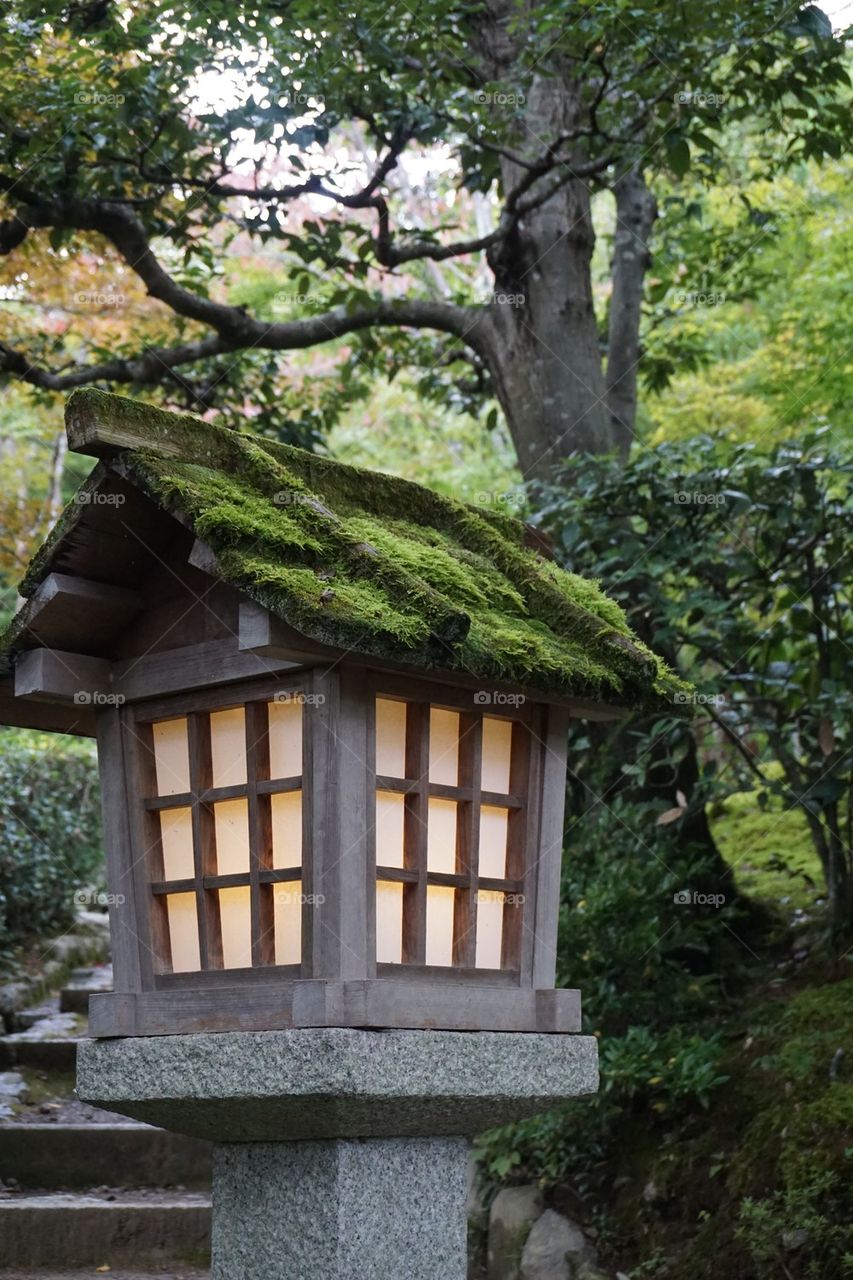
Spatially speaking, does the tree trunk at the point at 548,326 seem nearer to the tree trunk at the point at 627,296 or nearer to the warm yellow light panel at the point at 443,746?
the tree trunk at the point at 627,296

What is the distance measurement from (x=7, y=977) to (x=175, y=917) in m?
5.22

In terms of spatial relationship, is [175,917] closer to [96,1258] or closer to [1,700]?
[1,700]

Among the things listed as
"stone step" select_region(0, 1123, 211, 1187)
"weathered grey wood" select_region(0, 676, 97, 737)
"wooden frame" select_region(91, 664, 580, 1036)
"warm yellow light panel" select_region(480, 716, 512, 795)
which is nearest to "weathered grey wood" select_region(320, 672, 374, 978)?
"wooden frame" select_region(91, 664, 580, 1036)

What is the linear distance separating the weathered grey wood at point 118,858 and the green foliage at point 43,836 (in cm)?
478

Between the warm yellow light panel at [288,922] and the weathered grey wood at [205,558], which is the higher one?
the weathered grey wood at [205,558]

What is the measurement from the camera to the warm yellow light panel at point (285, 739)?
319cm

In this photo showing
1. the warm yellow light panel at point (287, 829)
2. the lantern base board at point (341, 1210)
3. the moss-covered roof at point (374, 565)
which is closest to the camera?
the moss-covered roof at point (374, 565)

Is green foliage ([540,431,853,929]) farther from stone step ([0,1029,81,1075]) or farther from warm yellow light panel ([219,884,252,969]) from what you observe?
stone step ([0,1029,81,1075])

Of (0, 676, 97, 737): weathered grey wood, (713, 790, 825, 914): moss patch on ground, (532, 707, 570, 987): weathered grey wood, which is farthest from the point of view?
(713, 790, 825, 914): moss patch on ground

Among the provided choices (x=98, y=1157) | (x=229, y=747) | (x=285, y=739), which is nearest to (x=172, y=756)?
(x=229, y=747)

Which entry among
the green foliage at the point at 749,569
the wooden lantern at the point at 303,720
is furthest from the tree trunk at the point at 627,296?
the wooden lantern at the point at 303,720

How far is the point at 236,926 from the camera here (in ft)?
10.8

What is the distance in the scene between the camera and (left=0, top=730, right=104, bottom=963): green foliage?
329 inches

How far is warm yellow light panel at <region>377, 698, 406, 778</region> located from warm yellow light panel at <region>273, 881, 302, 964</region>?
0.37 metres
